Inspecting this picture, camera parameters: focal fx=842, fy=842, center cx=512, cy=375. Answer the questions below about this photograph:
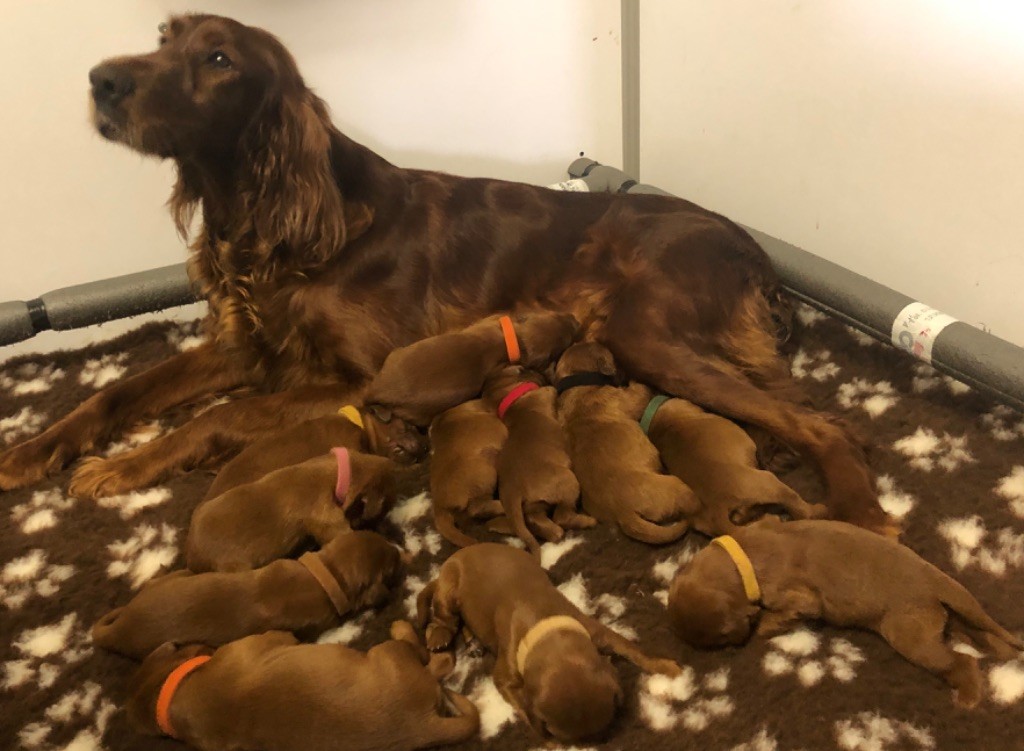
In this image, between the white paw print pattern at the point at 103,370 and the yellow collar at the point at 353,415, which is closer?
the yellow collar at the point at 353,415

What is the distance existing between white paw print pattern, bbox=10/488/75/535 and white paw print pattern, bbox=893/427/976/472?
5.65 ft

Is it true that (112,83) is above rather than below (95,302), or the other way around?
above

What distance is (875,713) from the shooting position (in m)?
1.19

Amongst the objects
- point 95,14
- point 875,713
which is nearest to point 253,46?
point 95,14

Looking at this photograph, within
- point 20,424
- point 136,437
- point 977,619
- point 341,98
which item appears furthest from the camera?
point 341,98

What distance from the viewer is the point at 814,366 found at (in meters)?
2.07

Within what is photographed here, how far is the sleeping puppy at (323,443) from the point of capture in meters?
1.59

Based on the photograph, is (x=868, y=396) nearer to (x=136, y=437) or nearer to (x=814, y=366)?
(x=814, y=366)

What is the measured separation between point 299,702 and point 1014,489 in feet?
4.38

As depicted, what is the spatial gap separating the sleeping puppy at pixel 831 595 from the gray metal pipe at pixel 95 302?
1682 mm

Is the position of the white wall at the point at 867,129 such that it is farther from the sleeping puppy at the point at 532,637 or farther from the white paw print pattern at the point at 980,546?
the sleeping puppy at the point at 532,637

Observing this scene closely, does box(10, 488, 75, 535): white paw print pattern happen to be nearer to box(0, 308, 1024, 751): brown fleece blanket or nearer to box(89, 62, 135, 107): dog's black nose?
box(0, 308, 1024, 751): brown fleece blanket

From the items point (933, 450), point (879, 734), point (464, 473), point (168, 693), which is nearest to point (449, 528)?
point (464, 473)

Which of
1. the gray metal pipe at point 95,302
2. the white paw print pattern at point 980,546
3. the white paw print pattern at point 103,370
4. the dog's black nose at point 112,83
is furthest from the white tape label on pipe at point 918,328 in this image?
the white paw print pattern at point 103,370
